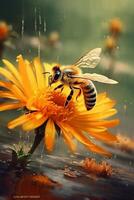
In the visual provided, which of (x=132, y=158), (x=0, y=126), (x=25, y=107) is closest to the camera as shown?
(x=25, y=107)

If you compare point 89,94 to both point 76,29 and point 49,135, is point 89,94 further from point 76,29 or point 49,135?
point 76,29

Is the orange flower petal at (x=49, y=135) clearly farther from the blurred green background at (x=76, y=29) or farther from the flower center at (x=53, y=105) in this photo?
the blurred green background at (x=76, y=29)

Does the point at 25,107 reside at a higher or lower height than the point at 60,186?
higher

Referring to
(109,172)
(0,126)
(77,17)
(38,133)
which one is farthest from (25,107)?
(77,17)

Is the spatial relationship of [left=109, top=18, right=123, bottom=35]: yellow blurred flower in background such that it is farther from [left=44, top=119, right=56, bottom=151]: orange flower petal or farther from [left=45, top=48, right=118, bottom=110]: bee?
[left=44, top=119, right=56, bottom=151]: orange flower petal

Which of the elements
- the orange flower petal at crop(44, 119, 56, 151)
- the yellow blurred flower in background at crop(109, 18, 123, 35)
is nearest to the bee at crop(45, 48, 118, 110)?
the orange flower petal at crop(44, 119, 56, 151)

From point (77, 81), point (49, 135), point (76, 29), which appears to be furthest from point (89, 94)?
point (76, 29)

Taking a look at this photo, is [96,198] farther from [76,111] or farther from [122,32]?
[122,32]
